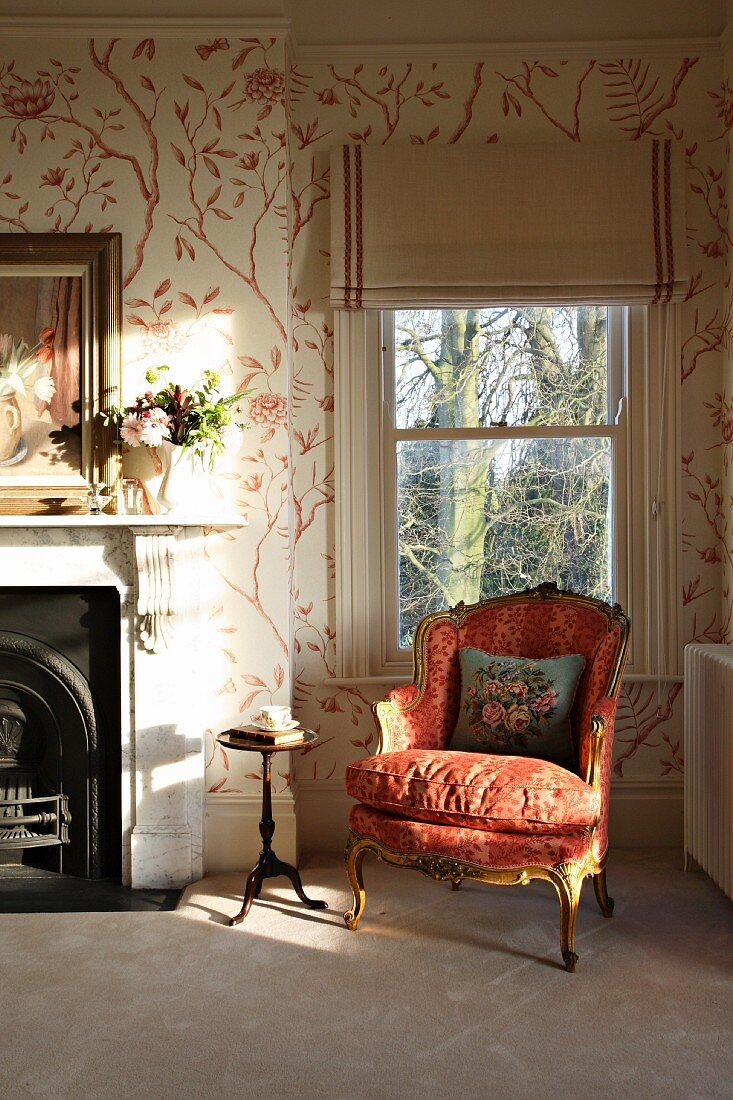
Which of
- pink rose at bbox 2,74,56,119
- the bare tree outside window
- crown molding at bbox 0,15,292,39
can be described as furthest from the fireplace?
crown molding at bbox 0,15,292,39

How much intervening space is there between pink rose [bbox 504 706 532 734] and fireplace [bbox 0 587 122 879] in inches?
51.4

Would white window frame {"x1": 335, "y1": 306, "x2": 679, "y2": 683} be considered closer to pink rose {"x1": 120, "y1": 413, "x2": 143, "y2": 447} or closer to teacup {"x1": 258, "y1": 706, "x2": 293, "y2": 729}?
teacup {"x1": 258, "y1": 706, "x2": 293, "y2": 729}

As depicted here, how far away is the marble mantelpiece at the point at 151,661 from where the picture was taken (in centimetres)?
302

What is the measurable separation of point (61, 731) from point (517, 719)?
151 cm

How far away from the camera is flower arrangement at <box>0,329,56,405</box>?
3156 mm

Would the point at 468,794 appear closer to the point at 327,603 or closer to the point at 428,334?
the point at 327,603

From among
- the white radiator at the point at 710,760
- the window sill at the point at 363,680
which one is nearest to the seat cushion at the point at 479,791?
the white radiator at the point at 710,760

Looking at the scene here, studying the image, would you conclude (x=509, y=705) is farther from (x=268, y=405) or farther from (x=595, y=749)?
(x=268, y=405)

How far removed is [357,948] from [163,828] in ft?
2.76

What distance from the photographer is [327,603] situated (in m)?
3.41

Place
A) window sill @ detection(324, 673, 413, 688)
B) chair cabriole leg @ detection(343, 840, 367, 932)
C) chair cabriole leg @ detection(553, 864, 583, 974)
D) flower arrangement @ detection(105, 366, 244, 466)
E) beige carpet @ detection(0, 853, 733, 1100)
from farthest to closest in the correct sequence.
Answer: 1. window sill @ detection(324, 673, 413, 688)
2. flower arrangement @ detection(105, 366, 244, 466)
3. chair cabriole leg @ detection(343, 840, 367, 932)
4. chair cabriole leg @ detection(553, 864, 583, 974)
5. beige carpet @ detection(0, 853, 733, 1100)

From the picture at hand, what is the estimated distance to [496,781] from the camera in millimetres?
2469

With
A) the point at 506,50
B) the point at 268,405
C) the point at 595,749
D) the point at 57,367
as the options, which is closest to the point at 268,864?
the point at 595,749

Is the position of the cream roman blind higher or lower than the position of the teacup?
higher
